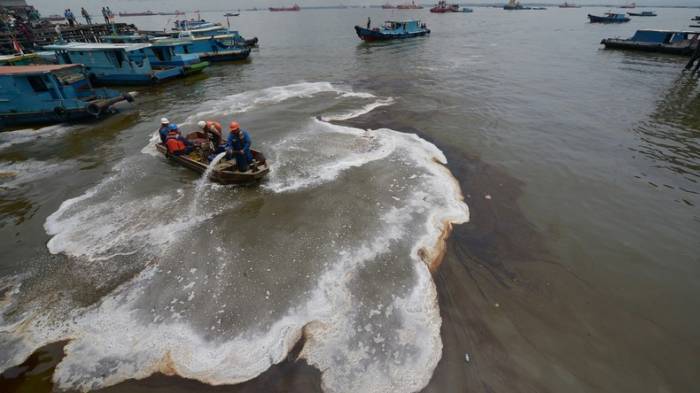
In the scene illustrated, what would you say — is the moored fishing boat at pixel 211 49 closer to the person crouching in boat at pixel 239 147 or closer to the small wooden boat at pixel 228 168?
the small wooden boat at pixel 228 168

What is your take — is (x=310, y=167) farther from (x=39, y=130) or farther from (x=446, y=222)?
(x=39, y=130)

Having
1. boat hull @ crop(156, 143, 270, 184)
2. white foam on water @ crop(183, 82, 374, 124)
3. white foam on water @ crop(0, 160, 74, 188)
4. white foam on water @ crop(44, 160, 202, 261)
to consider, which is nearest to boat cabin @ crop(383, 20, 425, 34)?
white foam on water @ crop(183, 82, 374, 124)

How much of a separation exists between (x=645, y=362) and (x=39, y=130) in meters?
25.0

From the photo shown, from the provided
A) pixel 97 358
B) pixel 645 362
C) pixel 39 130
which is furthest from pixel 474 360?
pixel 39 130

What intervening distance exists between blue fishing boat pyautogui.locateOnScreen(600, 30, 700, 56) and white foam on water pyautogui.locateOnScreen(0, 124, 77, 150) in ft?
173

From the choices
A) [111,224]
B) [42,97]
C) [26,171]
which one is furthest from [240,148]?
[42,97]

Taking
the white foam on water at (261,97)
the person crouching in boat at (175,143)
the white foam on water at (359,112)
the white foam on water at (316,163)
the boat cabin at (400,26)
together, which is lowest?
the white foam on water at (316,163)

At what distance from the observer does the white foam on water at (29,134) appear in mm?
14883

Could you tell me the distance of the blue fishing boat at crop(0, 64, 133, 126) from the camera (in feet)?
48.7

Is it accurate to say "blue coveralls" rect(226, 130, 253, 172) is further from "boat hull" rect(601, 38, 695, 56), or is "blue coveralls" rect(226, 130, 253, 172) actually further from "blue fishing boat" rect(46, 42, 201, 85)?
"boat hull" rect(601, 38, 695, 56)

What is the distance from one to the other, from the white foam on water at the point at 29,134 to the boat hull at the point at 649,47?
5246 cm

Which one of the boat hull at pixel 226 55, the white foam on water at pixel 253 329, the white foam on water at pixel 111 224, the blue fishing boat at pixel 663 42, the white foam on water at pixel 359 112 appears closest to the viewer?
the white foam on water at pixel 253 329

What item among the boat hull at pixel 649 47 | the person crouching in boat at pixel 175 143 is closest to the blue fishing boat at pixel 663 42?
the boat hull at pixel 649 47

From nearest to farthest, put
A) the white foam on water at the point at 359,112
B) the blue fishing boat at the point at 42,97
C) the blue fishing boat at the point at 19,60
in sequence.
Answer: the blue fishing boat at the point at 42,97 → the white foam on water at the point at 359,112 → the blue fishing boat at the point at 19,60
